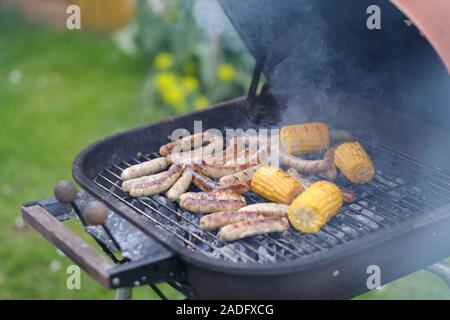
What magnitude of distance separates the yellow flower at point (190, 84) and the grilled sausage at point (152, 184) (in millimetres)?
3052

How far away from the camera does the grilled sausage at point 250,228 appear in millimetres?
2295

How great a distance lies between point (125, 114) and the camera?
605cm

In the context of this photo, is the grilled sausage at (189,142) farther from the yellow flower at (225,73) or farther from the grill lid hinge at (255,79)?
the yellow flower at (225,73)

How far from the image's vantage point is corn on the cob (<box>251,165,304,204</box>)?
254cm

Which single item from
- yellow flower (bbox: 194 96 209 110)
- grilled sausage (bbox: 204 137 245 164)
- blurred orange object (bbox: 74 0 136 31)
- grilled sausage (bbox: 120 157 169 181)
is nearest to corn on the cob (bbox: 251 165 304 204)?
grilled sausage (bbox: 204 137 245 164)

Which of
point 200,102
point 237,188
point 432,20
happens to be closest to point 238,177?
point 237,188

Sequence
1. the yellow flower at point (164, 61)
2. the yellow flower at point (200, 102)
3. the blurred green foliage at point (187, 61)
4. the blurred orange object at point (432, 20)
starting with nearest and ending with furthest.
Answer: the blurred orange object at point (432, 20)
the yellow flower at point (200, 102)
the blurred green foliage at point (187, 61)
the yellow flower at point (164, 61)

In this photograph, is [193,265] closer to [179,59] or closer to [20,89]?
[179,59]

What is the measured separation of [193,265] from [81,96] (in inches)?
183

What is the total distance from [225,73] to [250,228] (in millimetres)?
3603

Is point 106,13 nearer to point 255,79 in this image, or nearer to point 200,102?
point 200,102

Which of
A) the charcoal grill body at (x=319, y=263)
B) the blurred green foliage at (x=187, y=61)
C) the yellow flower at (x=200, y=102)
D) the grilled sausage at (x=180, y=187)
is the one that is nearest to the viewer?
the charcoal grill body at (x=319, y=263)

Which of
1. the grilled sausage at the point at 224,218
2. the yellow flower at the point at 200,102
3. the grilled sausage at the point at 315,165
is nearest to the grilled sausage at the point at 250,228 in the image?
the grilled sausage at the point at 224,218

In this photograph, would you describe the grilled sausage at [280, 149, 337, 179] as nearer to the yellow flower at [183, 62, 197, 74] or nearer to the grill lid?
the grill lid
